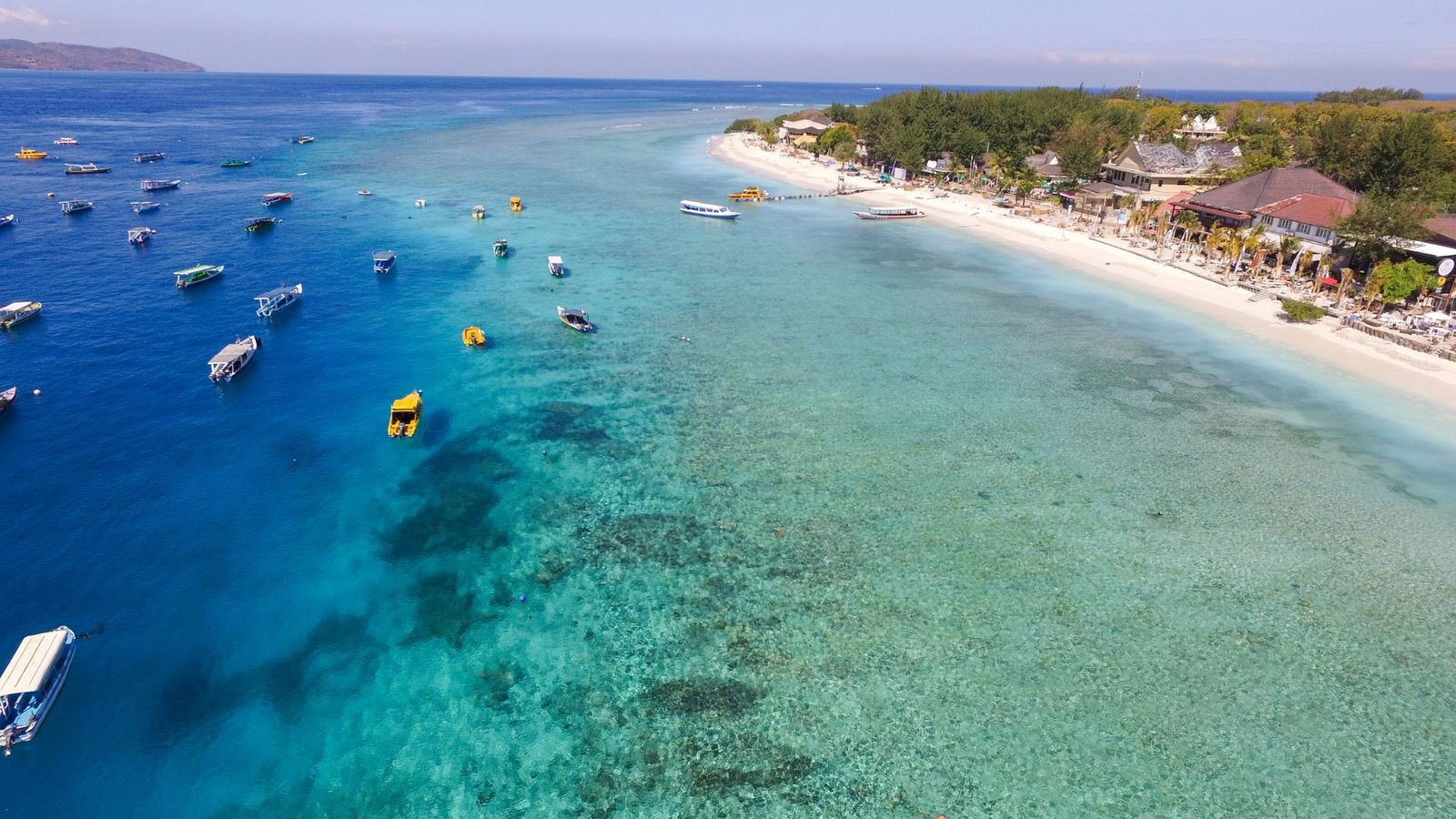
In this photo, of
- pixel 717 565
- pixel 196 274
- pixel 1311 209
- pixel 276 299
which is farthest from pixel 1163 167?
pixel 196 274

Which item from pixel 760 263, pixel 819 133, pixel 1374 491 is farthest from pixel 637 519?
pixel 819 133

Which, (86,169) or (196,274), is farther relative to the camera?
(86,169)

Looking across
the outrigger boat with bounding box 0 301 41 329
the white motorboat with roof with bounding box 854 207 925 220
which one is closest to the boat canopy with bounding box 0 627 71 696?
the outrigger boat with bounding box 0 301 41 329

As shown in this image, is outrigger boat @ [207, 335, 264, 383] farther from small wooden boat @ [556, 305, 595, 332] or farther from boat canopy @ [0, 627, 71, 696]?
boat canopy @ [0, 627, 71, 696]

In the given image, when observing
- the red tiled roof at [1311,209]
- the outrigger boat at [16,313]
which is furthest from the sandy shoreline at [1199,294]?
the outrigger boat at [16,313]

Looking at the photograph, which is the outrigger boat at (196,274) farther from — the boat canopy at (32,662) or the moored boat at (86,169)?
the moored boat at (86,169)

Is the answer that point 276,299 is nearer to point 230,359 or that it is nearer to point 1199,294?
point 230,359
